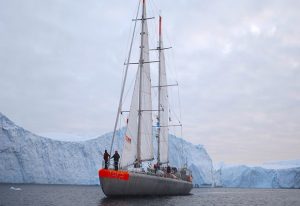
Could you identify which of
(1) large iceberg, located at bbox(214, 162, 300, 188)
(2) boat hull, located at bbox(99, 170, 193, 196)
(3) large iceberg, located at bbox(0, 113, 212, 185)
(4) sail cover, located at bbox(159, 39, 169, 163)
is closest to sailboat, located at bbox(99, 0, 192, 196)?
(2) boat hull, located at bbox(99, 170, 193, 196)

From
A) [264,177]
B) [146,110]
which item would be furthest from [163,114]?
[264,177]

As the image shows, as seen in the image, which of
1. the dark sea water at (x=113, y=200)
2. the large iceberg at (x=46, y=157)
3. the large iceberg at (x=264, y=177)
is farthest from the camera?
the large iceberg at (x=264, y=177)

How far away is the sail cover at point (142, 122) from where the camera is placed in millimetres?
25703

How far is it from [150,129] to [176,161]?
60522mm

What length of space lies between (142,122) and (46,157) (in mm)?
51024

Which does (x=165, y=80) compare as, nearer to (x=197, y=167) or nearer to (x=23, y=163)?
(x=23, y=163)

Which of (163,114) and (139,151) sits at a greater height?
(163,114)

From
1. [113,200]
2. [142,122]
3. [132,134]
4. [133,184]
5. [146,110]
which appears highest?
[146,110]

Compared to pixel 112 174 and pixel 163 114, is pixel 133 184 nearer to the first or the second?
pixel 112 174

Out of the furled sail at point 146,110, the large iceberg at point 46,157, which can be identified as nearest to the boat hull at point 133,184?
the furled sail at point 146,110

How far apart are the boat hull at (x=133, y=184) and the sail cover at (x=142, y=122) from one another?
1474 mm

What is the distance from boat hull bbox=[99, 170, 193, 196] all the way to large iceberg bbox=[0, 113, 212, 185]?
42106mm

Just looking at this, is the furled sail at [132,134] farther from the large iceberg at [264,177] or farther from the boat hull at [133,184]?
the large iceberg at [264,177]

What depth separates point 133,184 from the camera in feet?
79.4
